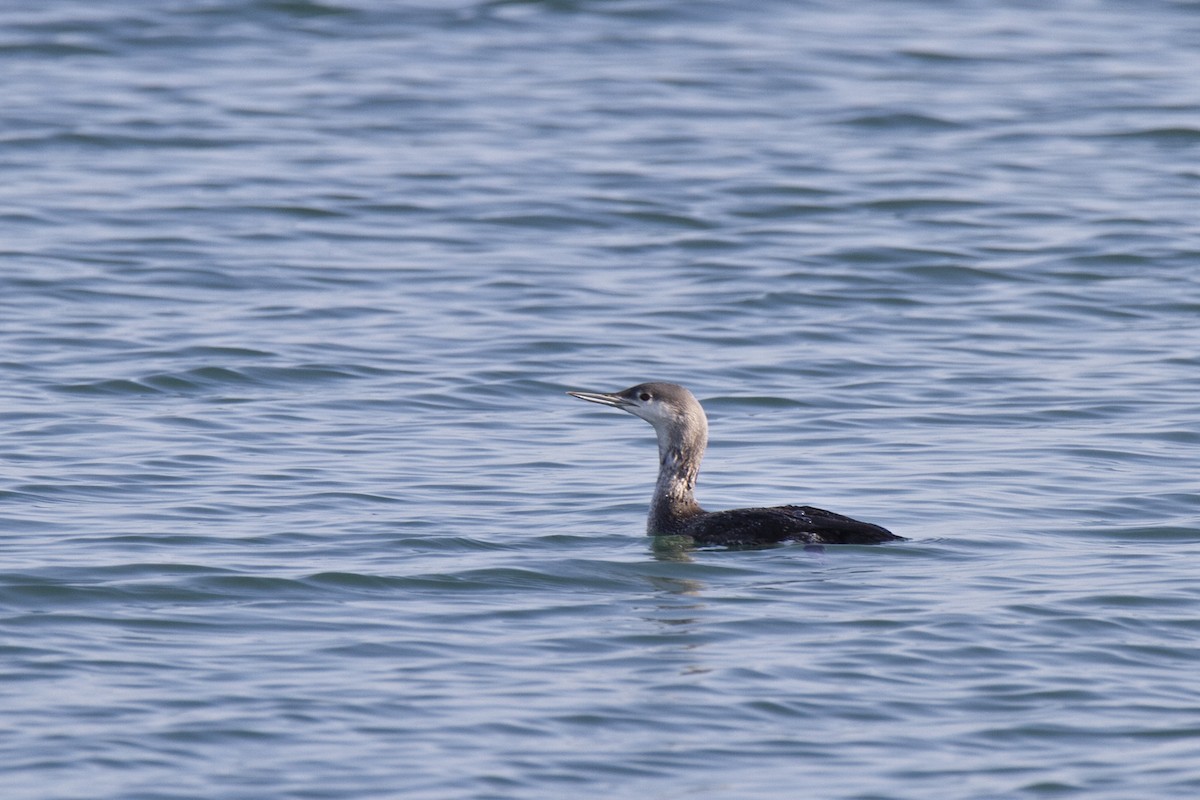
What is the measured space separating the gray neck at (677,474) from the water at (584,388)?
0.70 feet

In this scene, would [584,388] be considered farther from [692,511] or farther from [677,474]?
[692,511]

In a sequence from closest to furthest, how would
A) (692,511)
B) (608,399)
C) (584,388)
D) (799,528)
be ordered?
(799,528), (692,511), (608,399), (584,388)

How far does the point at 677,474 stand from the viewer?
11.2m

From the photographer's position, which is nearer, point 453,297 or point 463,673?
point 463,673

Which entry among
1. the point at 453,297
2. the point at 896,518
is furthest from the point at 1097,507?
the point at 453,297

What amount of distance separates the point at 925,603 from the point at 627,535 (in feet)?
7.07

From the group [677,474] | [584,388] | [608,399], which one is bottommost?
[584,388]

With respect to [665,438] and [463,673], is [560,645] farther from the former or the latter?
[665,438]

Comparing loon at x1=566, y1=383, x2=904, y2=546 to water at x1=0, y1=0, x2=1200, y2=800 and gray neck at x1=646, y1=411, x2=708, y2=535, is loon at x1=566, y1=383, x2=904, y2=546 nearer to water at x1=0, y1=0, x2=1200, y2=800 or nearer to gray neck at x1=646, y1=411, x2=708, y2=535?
gray neck at x1=646, y1=411, x2=708, y2=535

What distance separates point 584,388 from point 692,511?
3477 mm

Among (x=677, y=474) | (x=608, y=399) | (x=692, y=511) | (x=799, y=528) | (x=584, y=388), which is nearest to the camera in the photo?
(x=799, y=528)

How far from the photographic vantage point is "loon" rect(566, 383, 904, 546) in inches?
397

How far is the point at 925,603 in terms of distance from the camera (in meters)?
9.25

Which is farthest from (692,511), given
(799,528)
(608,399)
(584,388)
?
(584,388)
